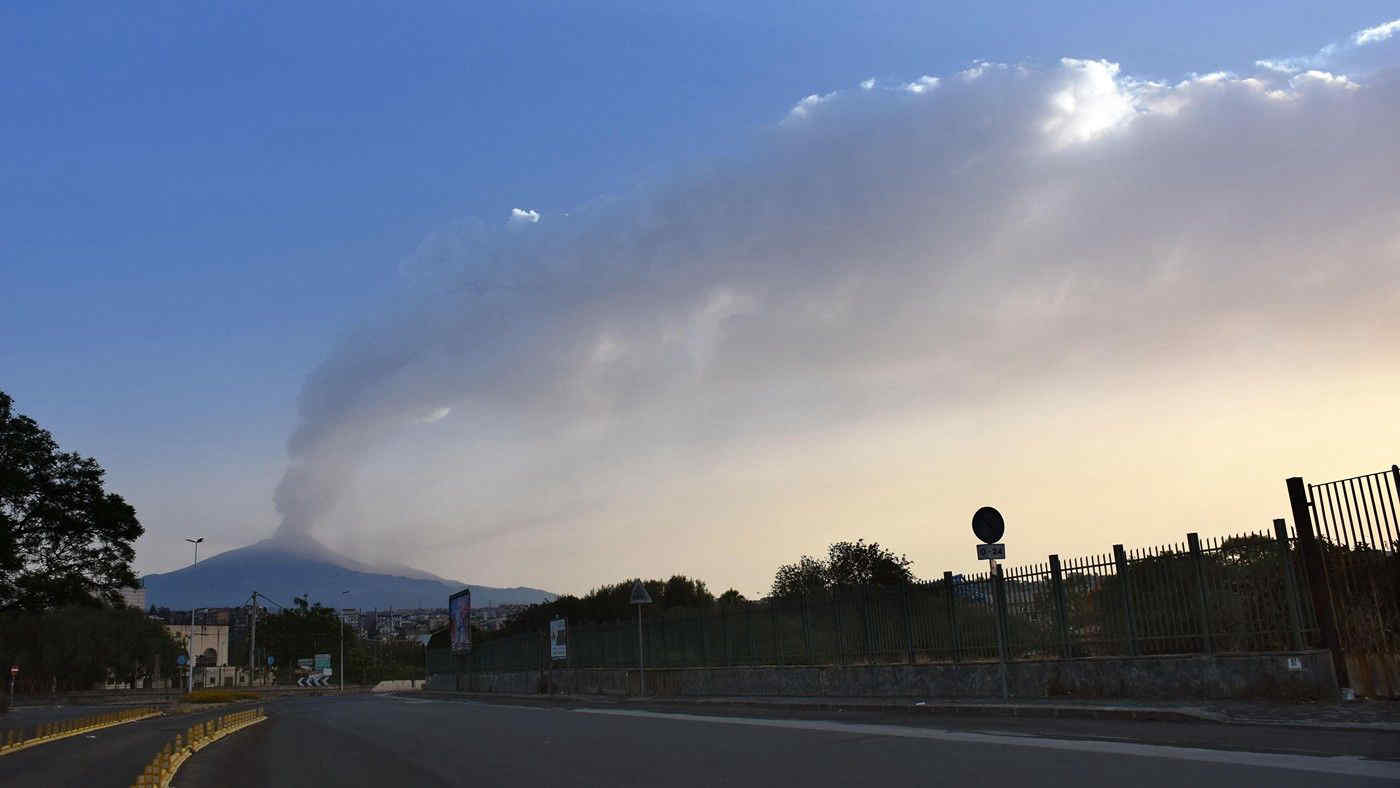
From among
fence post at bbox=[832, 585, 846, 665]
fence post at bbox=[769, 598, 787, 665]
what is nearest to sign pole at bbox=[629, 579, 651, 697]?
fence post at bbox=[769, 598, 787, 665]

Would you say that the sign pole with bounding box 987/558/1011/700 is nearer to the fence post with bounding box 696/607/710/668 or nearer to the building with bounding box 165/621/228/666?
the fence post with bounding box 696/607/710/668

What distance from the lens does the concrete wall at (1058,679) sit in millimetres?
14617

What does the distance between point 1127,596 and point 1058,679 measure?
83.7 inches

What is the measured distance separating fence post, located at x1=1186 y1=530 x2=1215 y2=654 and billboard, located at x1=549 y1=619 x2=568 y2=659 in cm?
2847

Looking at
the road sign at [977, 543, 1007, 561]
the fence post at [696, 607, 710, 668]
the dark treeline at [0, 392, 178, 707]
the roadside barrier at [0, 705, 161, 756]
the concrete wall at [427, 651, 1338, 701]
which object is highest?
the dark treeline at [0, 392, 178, 707]

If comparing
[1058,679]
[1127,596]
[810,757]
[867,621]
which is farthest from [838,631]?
[810,757]

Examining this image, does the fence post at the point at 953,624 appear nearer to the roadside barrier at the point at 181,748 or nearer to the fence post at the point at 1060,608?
the fence post at the point at 1060,608

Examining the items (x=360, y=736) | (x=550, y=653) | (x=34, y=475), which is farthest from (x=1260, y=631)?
(x=34, y=475)

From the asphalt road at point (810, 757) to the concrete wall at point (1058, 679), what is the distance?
2.52m

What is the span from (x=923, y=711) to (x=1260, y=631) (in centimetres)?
573

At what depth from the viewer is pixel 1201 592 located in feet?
52.3

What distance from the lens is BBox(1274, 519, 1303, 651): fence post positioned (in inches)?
580

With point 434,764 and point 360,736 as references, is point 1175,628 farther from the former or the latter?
point 360,736

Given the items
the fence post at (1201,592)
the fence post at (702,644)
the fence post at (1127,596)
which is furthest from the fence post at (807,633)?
the fence post at (1201,592)
